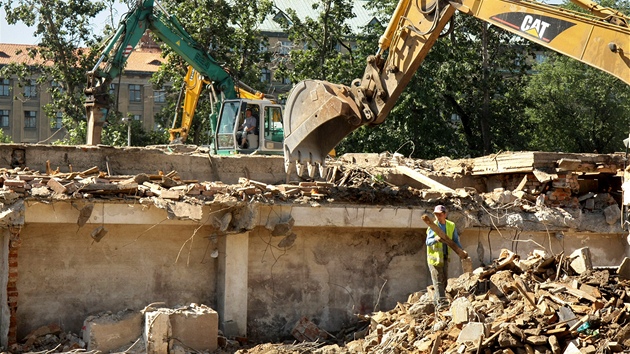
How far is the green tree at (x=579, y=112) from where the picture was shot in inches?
1412

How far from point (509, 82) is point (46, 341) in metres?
24.9

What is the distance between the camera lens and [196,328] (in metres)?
11.8

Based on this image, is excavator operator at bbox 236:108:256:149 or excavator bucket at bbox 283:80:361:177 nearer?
excavator bucket at bbox 283:80:361:177

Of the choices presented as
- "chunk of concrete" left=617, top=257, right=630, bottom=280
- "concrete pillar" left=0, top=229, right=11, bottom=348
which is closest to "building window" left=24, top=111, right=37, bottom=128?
"concrete pillar" left=0, top=229, right=11, bottom=348

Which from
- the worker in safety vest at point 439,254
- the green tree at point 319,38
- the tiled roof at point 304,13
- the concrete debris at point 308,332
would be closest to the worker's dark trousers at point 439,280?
the worker in safety vest at point 439,254

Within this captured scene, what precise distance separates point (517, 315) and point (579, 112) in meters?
27.8

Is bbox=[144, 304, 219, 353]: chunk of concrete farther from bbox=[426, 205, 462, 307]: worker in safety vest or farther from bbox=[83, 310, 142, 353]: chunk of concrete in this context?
bbox=[426, 205, 462, 307]: worker in safety vest

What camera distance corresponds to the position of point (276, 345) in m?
11.9

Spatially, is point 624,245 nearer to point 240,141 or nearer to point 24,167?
point 240,141

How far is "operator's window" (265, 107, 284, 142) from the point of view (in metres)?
18.2

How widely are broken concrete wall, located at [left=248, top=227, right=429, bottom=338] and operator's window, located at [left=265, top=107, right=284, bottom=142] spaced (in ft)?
15.7

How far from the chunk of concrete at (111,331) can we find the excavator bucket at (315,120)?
290 centimetres

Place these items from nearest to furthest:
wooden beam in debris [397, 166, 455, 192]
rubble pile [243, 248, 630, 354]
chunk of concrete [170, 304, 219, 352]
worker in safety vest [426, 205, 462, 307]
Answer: rubble pile [243, 248, 630, 354], chunk of concrete [170, 304, 219, 352], worker in safety vest [426, 205, 462, 307], wooden beam in debris [397, 166, 455, 192]

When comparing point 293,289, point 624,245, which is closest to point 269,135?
point 293,289
